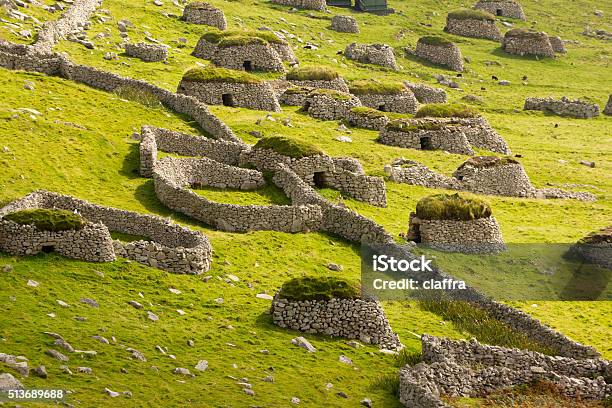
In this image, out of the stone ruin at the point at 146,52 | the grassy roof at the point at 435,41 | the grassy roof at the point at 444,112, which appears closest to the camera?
the grassy roof at the point at 444,112

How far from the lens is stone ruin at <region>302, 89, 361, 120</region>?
262 ft

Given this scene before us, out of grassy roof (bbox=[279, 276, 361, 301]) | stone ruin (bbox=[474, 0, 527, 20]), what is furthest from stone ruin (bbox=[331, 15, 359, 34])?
grassy roof (bbox=[279, 276, 361, 301])

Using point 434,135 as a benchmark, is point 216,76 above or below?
above

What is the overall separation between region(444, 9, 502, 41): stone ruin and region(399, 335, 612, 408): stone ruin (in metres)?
91.3

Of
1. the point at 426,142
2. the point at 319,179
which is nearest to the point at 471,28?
the point at 426,142

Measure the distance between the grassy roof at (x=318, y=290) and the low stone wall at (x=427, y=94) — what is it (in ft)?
178

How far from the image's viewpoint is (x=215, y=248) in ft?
160

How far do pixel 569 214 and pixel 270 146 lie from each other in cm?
1620

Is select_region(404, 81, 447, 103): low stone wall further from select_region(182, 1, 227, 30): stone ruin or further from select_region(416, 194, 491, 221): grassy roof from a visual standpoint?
select_region(416, 194, 491, 221): grassy roof

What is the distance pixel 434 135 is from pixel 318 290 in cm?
3722

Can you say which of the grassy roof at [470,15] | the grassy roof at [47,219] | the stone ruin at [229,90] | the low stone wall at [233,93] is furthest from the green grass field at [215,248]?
the grassy roof at [470,15]

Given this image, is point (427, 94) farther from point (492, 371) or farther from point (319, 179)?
point (492, 371)

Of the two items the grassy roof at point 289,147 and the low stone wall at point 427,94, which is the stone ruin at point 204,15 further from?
the grassy roof at point 289,147

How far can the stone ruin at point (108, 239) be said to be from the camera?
42.6 meters
